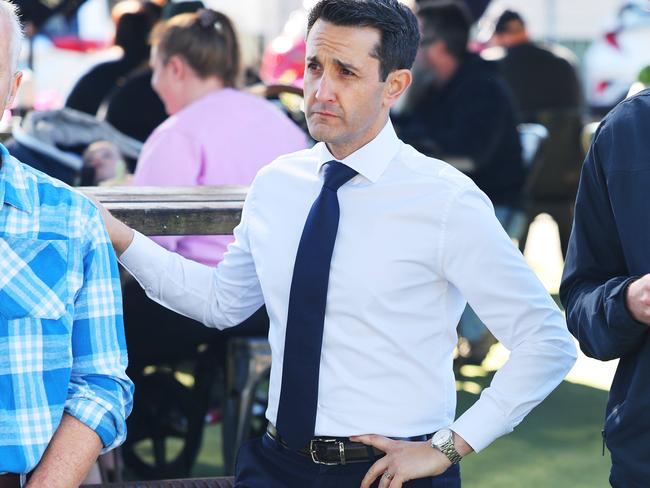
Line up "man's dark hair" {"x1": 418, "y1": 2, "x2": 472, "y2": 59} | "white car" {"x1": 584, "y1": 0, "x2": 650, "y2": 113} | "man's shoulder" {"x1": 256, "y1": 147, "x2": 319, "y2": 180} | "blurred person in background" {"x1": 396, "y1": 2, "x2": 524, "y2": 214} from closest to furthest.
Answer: "man's shoulder" {"x1": 256, "y1": 147, "x2": 319, "y2": 180} < "blurred person in background" {"x1": 396, "y1": 2, "x2": 524, "y2": 214} < "man's dark hair" {"x1": 418, "y1": 2, "x2": 472, "y2": 59} < "white car" {"x1": 584, "y1": 0, "x2": 650, "y2": 113}

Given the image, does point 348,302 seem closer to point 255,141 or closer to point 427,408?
point 427,408

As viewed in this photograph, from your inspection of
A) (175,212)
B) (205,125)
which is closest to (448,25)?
(205,125)

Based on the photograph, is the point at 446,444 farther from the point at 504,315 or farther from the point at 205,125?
the point at 205,125

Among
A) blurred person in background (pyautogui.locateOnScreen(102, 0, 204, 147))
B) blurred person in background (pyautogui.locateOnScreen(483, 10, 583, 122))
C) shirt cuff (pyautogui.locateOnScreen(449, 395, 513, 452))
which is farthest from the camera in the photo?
blurred person in background (pyautogui.locateOnScreen(483, 10, 583, 122))

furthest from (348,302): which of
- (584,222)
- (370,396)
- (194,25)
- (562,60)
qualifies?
(562,60)

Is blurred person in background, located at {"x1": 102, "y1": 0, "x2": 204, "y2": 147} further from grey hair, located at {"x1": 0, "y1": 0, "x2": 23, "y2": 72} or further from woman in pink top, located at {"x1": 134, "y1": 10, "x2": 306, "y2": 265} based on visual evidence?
grey hair, located at {"x1": 0, "y1": 0, "x2": 23, "y2": 72}

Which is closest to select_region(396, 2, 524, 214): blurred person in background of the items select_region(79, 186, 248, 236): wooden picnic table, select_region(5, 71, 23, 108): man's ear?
select_region(79, 186, 248, 236): wooden picnic table

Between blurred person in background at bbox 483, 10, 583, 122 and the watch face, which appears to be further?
blurred person in background at bbox 483, 10, 583, 122

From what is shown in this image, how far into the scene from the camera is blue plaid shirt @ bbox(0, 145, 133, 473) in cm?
192

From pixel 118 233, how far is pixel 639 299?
103 cm

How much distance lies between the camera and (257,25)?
18250mm

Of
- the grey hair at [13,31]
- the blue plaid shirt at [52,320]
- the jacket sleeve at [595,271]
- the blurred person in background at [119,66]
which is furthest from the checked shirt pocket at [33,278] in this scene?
the blurred person in background at [119,66]

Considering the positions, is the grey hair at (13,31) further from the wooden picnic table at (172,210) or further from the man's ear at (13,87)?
the wooden picnic table at (172,210)

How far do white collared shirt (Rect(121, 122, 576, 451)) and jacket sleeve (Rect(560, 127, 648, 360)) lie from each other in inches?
2.1
